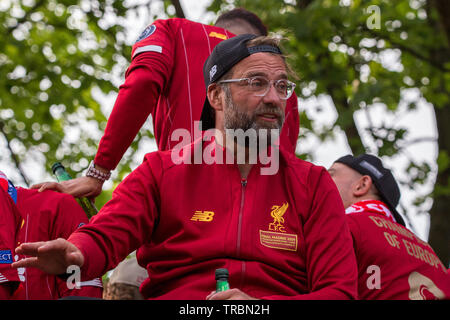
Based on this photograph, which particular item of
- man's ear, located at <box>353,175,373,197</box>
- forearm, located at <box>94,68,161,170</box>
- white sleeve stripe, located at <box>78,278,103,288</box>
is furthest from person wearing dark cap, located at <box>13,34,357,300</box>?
man's ear, located at <box>353,175,373,197</box>

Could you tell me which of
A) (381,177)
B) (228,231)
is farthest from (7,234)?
(381,177)

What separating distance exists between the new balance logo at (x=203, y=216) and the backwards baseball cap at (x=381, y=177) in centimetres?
172

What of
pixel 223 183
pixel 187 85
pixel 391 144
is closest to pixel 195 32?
pixel 187 85

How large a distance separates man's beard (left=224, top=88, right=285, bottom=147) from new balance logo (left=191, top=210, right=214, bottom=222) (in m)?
0.40

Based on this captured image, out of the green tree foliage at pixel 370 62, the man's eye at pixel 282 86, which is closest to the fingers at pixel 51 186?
the man's eye at pixel 282 86

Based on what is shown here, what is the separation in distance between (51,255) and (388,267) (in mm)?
1783

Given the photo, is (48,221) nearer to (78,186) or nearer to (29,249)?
(78,186)

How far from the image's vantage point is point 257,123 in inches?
122

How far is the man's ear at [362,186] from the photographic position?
4.48 m

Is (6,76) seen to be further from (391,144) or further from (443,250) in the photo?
(443,250)

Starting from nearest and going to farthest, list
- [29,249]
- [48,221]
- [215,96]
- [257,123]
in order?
1. [29,249]
2. [257,123]
3. [215,96]
4. [48,221]

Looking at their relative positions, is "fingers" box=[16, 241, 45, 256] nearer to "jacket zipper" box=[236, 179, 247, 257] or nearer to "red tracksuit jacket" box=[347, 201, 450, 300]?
"jacket zipper" box=[236, 179, 247, 257]

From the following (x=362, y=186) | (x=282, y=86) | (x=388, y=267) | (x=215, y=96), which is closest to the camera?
(x=282, y=86)

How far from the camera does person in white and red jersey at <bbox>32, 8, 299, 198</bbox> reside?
372 cm
